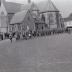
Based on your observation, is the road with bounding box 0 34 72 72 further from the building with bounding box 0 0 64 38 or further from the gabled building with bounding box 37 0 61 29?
the gabled building with bounding box 37 0 61 29

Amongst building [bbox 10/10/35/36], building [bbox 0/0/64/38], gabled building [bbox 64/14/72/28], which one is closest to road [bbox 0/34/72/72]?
building [bbox 10/10/35/36]

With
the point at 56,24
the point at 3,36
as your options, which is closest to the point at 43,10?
the point at 56,24

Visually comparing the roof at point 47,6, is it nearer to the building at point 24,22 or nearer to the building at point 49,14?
the building at point 49,14

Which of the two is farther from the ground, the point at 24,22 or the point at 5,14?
the point at 5,14

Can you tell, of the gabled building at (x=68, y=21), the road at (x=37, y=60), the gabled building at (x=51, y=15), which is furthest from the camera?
the gabled building at (x=68, y=21)

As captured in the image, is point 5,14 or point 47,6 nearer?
point 5,14

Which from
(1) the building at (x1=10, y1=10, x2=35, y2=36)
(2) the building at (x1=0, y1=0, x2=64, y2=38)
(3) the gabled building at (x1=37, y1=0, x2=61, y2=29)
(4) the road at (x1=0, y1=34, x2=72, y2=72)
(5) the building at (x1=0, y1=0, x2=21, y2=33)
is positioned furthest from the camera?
(3) the gabled building at (x1=37, y1=0, x2=61, y2=29)

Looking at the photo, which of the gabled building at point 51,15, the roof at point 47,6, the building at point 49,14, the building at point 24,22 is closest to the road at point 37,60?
the building at point 24,22

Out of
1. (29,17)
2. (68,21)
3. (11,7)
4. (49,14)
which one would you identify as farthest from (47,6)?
(68,21)

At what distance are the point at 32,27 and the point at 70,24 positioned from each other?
39.9m

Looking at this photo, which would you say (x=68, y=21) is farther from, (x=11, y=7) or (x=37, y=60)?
(x=37, y=60)

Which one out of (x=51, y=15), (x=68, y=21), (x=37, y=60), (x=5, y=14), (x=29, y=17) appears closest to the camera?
(x=37, y=60)

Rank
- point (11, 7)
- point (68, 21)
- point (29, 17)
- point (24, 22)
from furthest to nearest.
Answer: point (68, 21) < point (11, 7) < point (29, 17) < point (24, 22)

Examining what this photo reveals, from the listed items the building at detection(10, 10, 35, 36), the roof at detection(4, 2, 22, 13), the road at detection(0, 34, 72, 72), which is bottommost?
the road at detection(0, 34, 72, 72)
